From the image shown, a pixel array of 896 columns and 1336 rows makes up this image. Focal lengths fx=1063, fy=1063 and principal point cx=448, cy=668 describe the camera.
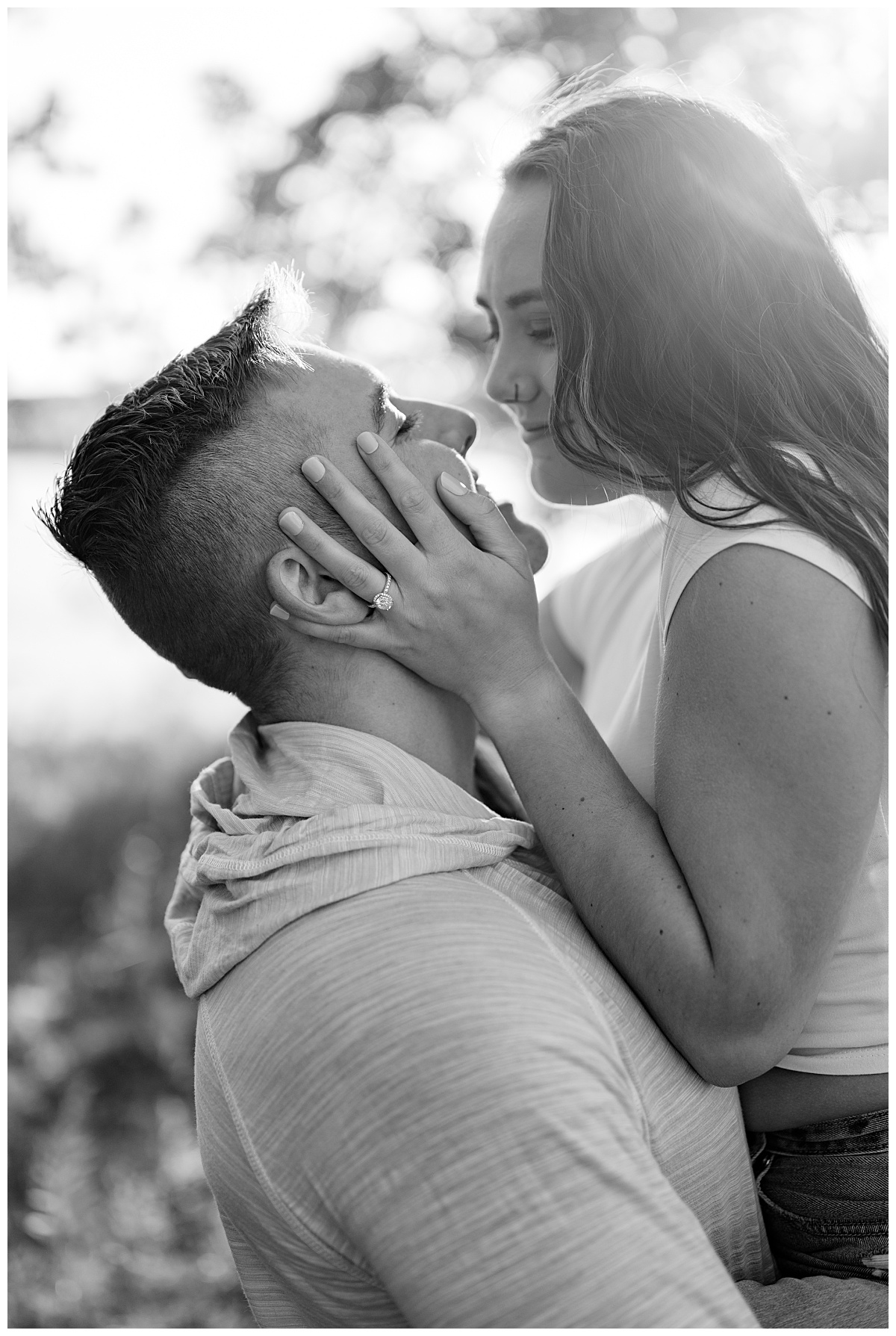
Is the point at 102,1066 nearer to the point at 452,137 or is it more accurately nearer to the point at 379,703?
the point at 379,703

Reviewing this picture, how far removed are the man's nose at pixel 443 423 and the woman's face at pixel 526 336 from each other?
154mm

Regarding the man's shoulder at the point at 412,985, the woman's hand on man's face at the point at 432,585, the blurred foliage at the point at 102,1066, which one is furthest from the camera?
the blurred foliage at the point at 102,1066

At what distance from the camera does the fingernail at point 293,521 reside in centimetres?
176

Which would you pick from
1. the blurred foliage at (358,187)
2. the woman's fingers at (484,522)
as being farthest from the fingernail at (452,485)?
the blurred foliage at (358,187)

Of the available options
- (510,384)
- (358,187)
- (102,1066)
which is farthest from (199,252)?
(102,1066)

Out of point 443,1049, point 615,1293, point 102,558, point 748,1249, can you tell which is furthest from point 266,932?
point 748,1249

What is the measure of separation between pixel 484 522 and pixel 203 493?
0.48m

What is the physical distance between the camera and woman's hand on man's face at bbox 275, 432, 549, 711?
1719 mm

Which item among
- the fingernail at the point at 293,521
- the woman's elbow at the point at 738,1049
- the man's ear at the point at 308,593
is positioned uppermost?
the fingernail at the point at 293,521

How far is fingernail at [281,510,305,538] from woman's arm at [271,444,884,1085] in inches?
20.5

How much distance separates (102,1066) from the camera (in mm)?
4824

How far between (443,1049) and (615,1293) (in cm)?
32

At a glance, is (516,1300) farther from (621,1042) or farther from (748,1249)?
(748,1249)

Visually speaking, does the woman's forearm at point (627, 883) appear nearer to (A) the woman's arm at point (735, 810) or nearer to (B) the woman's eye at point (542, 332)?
(A) the woman's arm at point (735, 810)
